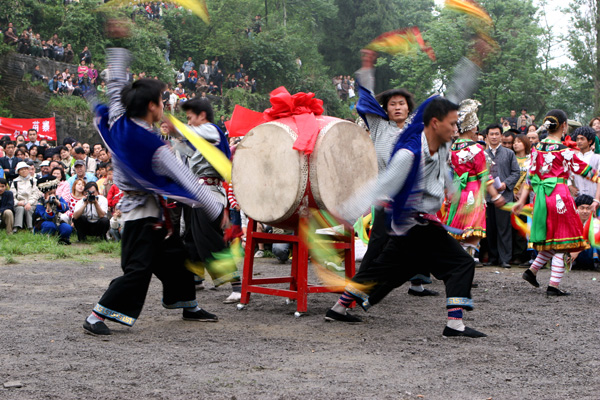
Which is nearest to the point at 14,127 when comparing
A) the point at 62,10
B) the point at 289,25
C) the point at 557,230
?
the point at 62,10

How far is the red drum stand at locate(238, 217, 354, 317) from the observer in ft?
17.0

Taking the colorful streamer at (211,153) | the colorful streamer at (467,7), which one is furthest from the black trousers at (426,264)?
the colorful streamer at (211,153)

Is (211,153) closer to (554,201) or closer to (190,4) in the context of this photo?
(190,4)

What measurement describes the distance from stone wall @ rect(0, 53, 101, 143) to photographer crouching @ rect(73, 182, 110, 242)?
10.5 m

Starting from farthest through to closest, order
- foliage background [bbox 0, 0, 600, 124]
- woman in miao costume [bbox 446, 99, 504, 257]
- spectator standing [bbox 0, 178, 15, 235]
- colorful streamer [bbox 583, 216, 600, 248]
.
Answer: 1. foliage background [bbox 0, 0, 600, 124]
2. spectator standing [bbox 0, 178, 15, 235]
3. colorful streamer [bbox 583, 216, 600, 248]
4. woman in miao costume [bbox 446, 99, 504, 257]

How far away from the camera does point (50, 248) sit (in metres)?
9.75

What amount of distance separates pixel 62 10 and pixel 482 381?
2317 centimetres

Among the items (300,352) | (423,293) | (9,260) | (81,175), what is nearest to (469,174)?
(423,293)

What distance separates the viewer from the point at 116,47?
186 inches

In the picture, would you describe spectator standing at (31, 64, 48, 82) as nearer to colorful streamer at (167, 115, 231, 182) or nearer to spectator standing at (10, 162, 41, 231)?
spectator standing at (10, 162, 41, 231)

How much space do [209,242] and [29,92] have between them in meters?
18.3

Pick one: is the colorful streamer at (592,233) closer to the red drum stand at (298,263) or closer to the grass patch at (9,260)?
the red drum stand at (298,263)

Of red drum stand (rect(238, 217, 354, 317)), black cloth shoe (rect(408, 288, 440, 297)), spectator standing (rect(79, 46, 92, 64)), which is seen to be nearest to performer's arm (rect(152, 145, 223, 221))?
red drum stand (rect(238, 217, 354, 317))

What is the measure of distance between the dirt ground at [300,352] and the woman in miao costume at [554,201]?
556 mm
